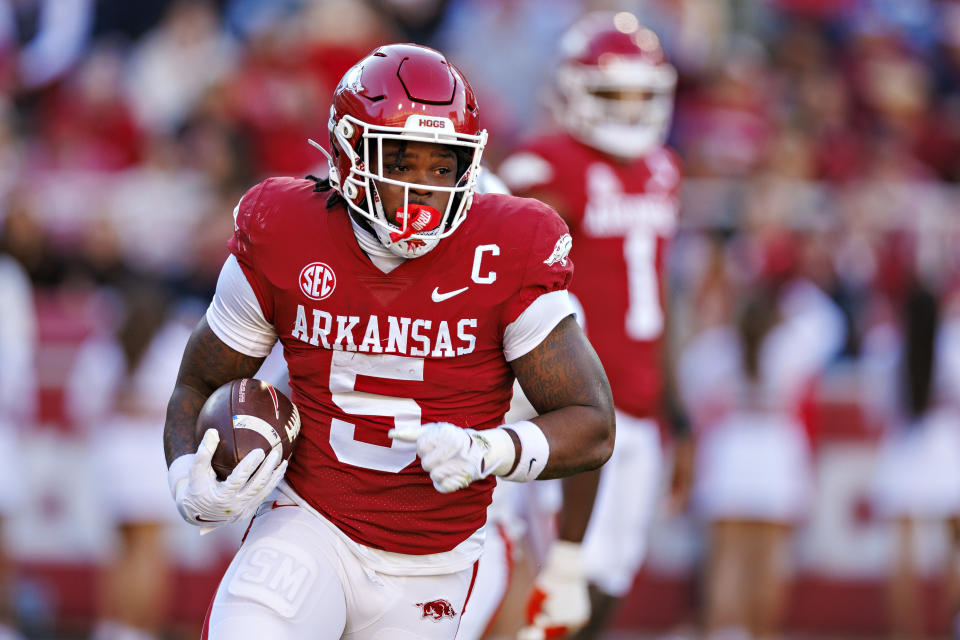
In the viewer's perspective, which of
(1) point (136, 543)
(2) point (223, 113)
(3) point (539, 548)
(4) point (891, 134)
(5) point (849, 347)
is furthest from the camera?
(4) point (891, 134)

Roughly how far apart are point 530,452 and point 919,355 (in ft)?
14.3

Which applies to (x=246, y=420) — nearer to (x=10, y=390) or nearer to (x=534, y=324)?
(x=534, y=324)

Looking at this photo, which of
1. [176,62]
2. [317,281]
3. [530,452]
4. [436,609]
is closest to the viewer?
[530,452]

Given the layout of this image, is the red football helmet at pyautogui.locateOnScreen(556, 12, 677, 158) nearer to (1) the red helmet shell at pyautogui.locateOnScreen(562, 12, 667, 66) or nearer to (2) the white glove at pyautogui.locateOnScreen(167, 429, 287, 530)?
(1) the red helmet shell at pyautogui.locateOnScreen(562, 12, 667, 66)

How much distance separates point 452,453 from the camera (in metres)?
2.70

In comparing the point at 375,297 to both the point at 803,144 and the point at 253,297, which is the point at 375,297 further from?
the point at 803,144

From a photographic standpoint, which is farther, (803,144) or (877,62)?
(877,62)

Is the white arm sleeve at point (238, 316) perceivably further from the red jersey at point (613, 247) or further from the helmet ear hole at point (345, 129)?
the red jersey at point (613, 247)

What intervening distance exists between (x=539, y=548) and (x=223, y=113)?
14.0 feet

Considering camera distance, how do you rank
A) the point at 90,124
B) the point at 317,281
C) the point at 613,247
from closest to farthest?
the point at 317,281 → the point at 613,247 → the point at 90,124

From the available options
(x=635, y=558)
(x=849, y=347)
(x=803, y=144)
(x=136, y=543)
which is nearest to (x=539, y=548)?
(x=635, y=558)

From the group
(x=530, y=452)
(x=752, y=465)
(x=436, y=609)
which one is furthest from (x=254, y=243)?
(x=752, y=465)

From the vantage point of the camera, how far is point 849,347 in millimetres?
7141

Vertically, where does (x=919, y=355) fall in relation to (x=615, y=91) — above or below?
below
